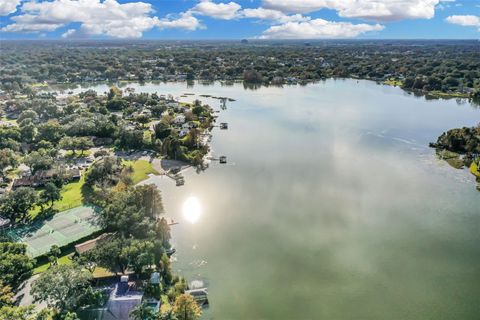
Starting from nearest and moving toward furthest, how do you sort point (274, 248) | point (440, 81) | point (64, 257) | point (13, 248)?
point (13, 248)
point (64, 257)
point (274, 248)
point (440, 81)

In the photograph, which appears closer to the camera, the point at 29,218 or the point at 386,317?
the point at 386,317

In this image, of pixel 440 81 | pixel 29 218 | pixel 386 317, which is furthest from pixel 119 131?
pixel 440 81

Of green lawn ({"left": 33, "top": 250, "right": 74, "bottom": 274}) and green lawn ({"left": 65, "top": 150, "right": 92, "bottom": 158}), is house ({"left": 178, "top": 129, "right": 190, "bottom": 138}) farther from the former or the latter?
green lawn ({"left": 33, "top": 250, "right": 74, "bottom": 274})

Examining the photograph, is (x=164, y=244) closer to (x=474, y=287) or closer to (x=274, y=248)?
(x=274, y=248)

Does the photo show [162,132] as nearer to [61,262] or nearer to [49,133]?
[49,133]

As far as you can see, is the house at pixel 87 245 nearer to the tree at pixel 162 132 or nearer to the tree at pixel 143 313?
the tree at pixel 143 313

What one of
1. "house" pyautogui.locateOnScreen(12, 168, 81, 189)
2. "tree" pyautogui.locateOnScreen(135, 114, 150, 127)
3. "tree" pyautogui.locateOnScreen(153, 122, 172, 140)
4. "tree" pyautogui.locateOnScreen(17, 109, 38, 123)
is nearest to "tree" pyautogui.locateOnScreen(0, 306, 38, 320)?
"house" pyautogui.locateOnScreen(12, 168, 81, 189)

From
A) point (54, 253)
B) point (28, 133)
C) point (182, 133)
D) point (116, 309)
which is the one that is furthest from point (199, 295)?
point (28, 133)
